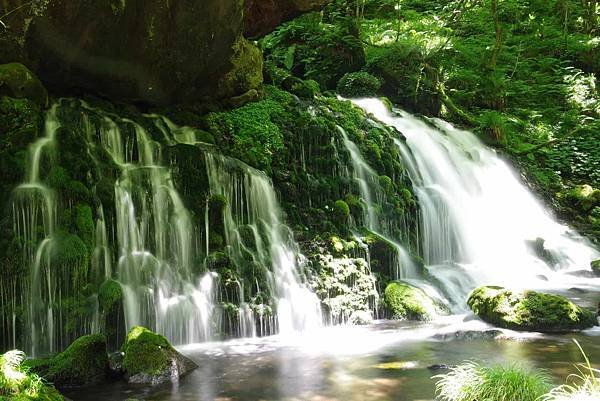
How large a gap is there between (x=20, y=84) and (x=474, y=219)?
11.2 metres

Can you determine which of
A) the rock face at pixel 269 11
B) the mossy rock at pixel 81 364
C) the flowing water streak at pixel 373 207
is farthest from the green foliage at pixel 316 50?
the mossy rock at pixel 81 364

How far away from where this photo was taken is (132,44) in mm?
10531

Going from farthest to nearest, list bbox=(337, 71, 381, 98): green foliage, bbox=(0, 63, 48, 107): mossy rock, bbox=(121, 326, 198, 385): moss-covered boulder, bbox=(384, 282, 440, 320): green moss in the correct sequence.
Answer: bbox=(337, 71, 381, 98): green foliage → bbox=(384, 282, 440, 320): green moss → bbox=(0, 63, 48, 107): mossy rock → bbox=(121, 326, 198, 385): moss-covered boulder

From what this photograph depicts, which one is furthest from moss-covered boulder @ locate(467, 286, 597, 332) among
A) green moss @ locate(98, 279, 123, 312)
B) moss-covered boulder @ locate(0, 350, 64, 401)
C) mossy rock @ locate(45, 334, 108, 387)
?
moss-covered boulder @ locate(0, 350, 64, 401)

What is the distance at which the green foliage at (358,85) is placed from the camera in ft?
62.2

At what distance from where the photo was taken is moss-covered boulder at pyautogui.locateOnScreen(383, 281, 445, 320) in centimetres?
988

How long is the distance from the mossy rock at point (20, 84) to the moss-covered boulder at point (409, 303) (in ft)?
23.2

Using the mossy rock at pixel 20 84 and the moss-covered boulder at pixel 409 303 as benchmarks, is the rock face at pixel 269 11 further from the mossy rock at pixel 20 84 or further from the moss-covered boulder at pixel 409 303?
the moss-covered boulder at pixel 409 303

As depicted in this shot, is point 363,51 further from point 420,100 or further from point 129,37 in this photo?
point 129,37

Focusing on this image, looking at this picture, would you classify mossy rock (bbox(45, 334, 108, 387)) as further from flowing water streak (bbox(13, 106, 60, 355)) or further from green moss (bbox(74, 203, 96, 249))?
green moss (bbox(74, 203, 96, 249))

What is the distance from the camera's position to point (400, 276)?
11359 millimetres

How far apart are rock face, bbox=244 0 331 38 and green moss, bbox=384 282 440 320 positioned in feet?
24.3

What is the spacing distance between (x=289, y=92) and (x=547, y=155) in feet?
37.7

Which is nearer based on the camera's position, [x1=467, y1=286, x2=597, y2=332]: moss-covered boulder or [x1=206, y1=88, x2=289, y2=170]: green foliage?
[x1=467, y1=286, x2=597, y2=332]: moss-covered boulder
